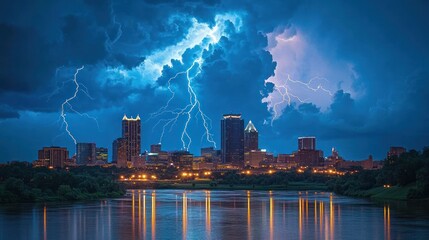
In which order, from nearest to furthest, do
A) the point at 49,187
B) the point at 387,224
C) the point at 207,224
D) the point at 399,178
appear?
the point at 387,224, the point at 207,224, the point at 49,187, the point at 399,178

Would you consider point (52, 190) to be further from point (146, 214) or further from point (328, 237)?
point (328, 237)

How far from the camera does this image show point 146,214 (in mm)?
71375

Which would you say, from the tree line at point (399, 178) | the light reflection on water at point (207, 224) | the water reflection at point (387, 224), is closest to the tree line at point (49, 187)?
the light reflection on water at point (207, 224)

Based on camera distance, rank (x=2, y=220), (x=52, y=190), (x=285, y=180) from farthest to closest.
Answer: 1. (x=285, y=180)
2. (x=52, y=190)
3. (x=2, y=220)

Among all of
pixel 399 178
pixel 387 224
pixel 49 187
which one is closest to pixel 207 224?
pixel 387 224

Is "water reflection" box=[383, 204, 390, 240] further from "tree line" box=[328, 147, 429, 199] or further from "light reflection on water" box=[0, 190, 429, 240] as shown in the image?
"tree line" box=[328, 147, 429, 199]

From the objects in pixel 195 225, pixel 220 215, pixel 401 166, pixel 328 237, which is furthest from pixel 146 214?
pixel 401 166

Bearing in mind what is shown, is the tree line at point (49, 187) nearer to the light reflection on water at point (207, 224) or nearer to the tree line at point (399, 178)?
the light reflection on water at point (207, 224)

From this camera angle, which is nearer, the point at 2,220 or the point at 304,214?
the point at 2,220

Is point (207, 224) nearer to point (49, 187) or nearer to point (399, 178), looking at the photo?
point (49, 187)

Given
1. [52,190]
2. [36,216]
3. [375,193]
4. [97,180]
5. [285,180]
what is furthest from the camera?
[285,180]

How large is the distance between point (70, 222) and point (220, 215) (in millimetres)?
18342

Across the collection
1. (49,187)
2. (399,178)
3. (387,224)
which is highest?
(399,178)

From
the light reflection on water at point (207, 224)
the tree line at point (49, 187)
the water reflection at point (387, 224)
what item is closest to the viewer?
the water reflection at point (387, 224)
